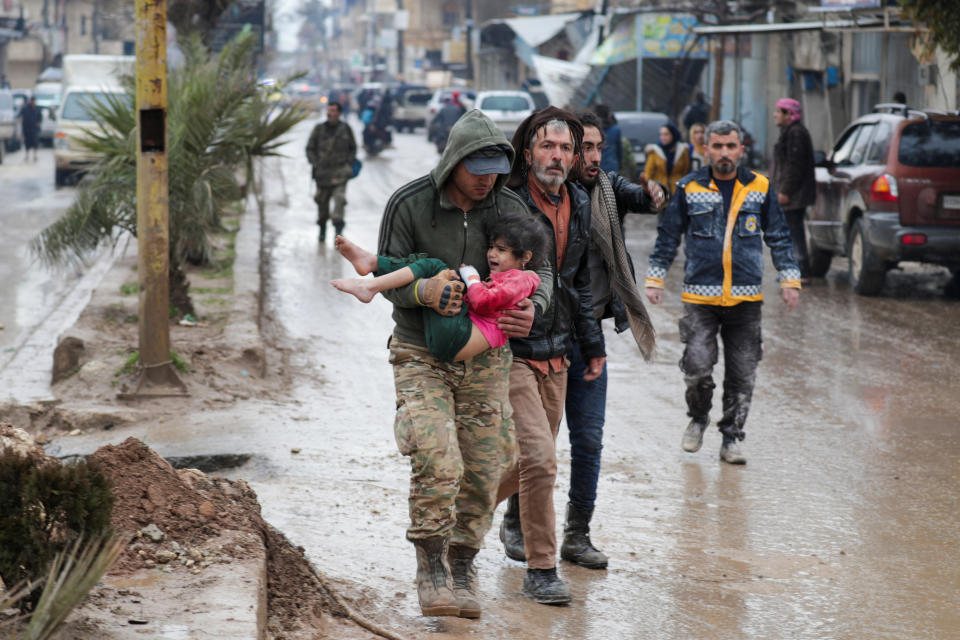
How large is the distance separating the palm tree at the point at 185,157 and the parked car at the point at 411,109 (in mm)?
44094

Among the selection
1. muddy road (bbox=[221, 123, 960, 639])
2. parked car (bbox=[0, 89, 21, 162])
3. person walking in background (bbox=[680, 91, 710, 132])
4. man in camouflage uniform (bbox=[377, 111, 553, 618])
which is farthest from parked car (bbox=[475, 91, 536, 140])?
man in camouflage uniform (bbox=[377, 111, 553, 618])

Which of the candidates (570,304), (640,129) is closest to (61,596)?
(570,304)

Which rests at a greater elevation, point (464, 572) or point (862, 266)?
point (862, 266)

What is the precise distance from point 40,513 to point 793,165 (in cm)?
1109

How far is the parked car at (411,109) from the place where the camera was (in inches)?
2126

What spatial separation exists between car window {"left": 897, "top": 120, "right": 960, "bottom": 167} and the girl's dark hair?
9.12 metres

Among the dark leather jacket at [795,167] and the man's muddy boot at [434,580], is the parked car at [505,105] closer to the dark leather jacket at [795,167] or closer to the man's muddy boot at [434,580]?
the dark leather jacket at [795,167]

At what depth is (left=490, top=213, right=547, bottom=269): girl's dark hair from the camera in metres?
4.44

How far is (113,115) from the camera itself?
9258 millimetres

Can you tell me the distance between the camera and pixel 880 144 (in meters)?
13.2

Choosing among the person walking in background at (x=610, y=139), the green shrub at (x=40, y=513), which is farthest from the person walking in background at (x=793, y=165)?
the green shrub at (x=40, y=513)

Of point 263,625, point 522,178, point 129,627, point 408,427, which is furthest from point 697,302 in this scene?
point 129,627

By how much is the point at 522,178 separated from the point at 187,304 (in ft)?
18.6

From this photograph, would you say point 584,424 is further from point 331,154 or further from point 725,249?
point 331,154
